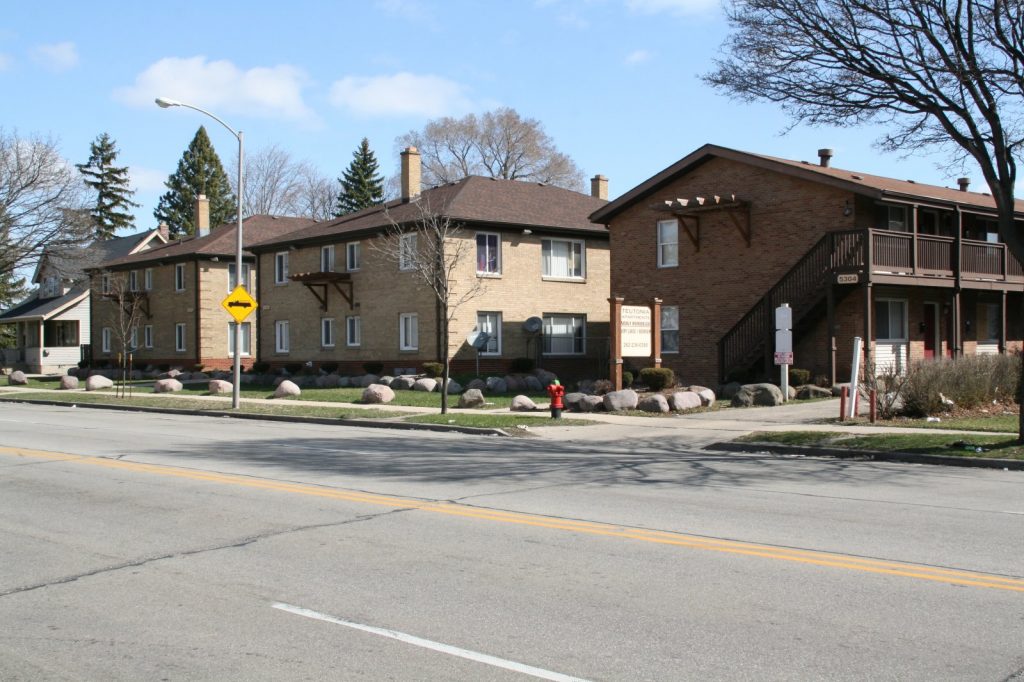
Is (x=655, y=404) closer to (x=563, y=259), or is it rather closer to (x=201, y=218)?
(x=563, y=259)

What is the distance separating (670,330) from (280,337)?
19401 millimetres

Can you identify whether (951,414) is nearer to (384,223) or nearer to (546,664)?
(546,664)

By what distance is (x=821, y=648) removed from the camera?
5.46 meters

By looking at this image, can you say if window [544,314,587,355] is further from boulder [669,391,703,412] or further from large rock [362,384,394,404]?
boulder [669,391,703,412]

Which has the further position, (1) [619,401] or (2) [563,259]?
(2) [563,259]

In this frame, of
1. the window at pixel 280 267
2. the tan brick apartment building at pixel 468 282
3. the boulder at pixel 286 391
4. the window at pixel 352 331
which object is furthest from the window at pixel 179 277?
the boulder at pixel 286 391

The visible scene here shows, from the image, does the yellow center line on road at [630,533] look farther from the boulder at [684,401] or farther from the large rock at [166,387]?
the large rock at [166,387]

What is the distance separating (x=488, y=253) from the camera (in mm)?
36188

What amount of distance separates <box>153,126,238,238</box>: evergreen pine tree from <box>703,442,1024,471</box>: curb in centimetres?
7994

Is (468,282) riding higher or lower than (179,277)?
lower

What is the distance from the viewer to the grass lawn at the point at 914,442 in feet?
48.3

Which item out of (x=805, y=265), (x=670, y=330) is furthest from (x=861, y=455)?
(x=670, y=330)

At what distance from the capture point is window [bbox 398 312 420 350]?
1433 inches

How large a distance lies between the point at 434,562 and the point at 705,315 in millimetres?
24659
